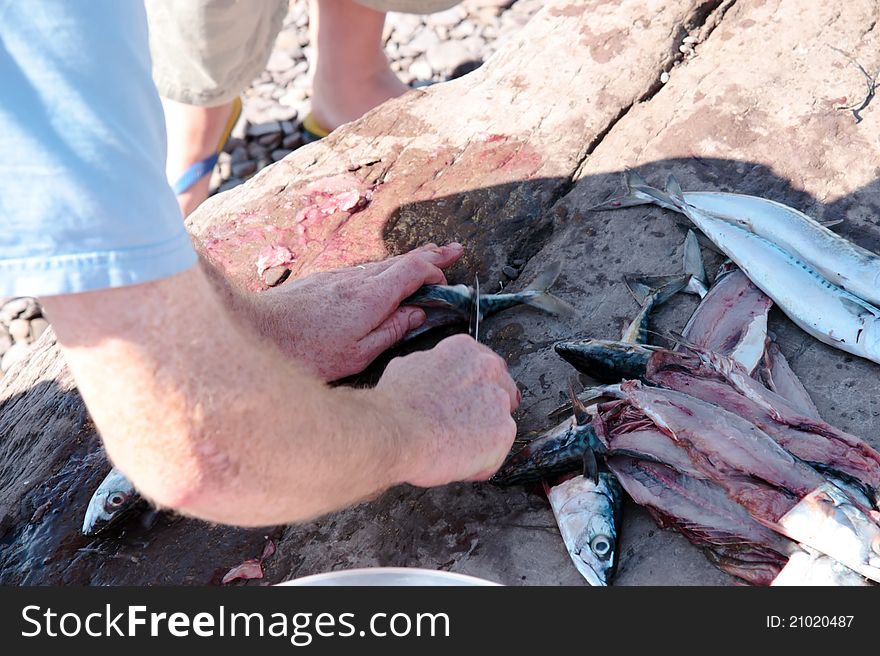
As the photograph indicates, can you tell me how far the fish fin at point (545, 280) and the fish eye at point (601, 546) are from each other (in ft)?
3.47

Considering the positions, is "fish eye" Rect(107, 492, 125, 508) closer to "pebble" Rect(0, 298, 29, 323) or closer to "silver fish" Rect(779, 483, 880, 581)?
"silver fish" Rect(779, 483, 880, 581)

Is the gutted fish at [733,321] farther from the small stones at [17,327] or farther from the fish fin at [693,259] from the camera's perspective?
the small stones at [17,327]

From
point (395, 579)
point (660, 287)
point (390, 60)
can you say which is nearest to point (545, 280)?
point (660, 287)

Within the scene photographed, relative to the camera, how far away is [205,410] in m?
1.52

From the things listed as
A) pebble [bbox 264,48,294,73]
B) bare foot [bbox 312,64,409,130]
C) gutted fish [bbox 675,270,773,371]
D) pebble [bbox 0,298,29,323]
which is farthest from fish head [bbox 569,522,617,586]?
pebble [bbox 264,48,294,73]

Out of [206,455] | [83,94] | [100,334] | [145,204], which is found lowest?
[206,455]

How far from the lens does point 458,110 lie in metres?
3.88

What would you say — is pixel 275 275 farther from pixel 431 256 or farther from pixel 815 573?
pixel 815 573

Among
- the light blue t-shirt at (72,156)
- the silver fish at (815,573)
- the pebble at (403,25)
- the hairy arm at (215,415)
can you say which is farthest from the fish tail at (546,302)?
the pebble at (403,25)

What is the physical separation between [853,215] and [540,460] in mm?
1665

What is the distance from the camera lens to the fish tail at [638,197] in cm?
326

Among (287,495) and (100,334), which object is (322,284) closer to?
Answer: (287,495)

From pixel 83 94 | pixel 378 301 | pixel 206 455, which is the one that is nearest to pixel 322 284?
pixel 378 301

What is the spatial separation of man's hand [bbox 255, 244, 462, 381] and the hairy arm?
0.71 m
